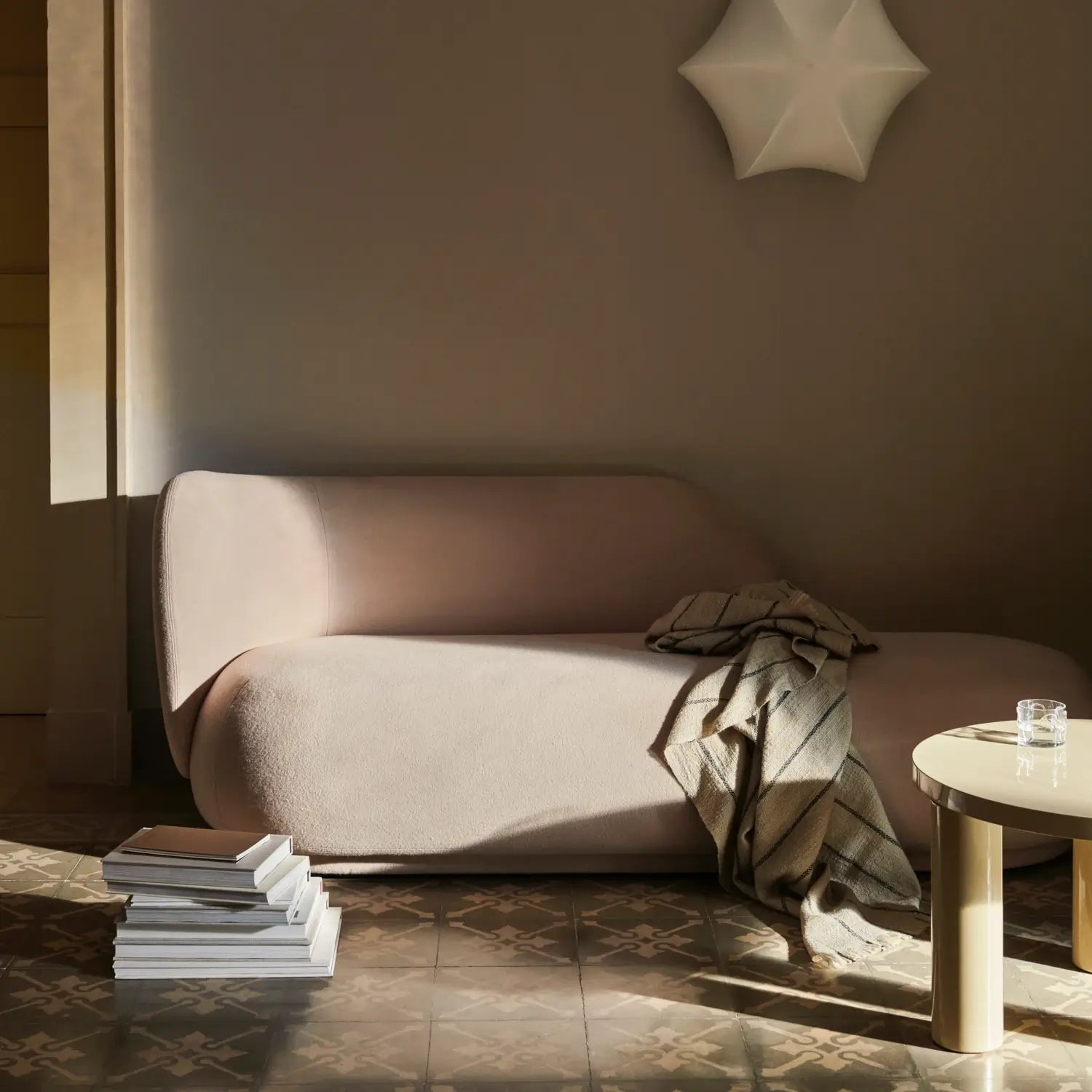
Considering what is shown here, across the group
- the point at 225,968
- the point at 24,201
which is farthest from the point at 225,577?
the point at 24,201

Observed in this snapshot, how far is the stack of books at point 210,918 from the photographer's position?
7.38ft

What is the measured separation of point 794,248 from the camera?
3617 mm

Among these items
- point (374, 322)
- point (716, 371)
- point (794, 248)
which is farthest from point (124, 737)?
point (794, 248)

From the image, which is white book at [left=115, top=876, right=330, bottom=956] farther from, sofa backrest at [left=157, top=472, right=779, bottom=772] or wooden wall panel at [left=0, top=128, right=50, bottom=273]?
wooden wall panel at [left=0, top=128, right=50, bottom=273]

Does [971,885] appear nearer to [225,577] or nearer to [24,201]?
[225,577]

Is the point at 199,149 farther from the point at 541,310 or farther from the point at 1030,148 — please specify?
the point at 1030,148

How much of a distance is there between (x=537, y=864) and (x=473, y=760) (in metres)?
0.27

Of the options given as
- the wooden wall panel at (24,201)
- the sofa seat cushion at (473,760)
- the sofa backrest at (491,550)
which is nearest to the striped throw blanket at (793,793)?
the sofa seat cushion at (473,760)

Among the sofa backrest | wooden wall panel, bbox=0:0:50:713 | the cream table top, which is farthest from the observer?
wooden wall panel, bbox=0:0:50:713

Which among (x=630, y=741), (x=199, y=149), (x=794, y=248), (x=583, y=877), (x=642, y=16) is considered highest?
(x=642, y=16)

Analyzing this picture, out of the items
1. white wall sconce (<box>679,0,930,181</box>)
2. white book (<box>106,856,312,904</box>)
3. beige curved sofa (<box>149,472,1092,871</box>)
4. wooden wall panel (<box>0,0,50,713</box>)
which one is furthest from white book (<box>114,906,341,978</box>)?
white wall sconce (<box>679,0,930,181</box>)

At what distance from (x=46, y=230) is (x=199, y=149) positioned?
2.58ft

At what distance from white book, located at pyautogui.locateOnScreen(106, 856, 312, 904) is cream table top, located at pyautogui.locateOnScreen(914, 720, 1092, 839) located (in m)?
1.08

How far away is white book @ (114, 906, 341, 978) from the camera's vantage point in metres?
2.24
